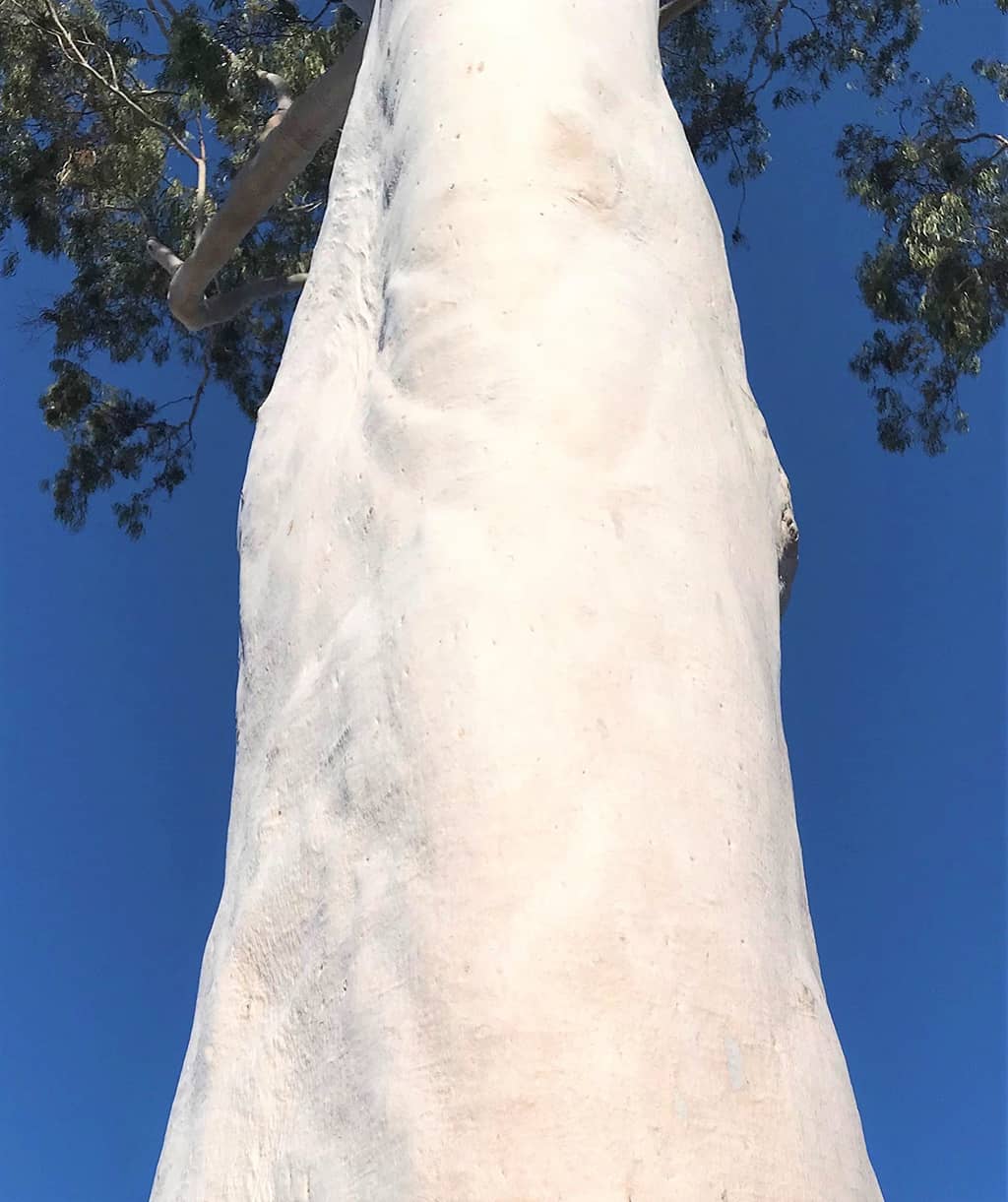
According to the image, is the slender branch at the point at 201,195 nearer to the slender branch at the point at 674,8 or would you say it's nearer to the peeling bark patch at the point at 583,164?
the slender branch at the point at 674,8

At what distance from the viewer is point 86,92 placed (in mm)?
8531

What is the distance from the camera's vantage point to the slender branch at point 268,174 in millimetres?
6117

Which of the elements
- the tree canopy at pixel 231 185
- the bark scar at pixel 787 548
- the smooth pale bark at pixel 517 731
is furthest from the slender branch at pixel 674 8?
the bark scar at pixel 787 548

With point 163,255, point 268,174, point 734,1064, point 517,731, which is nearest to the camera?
point 734,1064

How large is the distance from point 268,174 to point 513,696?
5768 millimetres

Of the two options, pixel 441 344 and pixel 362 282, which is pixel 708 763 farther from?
pixel 362 282

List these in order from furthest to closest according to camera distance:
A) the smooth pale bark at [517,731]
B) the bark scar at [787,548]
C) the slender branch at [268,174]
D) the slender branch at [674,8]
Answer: the slender branch at [674,8] < the slender branch at [268,174] < the bark scar at [787,548] < the smooth pale bark at [517,731]

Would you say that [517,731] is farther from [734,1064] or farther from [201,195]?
[201,195]

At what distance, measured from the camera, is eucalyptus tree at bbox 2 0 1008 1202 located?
99 centimetres

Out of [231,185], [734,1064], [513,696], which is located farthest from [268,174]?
[734,1064]

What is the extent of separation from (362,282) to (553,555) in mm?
705

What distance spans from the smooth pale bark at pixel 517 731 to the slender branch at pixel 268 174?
4131 mm

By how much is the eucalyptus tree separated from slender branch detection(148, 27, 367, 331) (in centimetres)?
401

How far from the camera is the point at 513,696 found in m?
1.15
